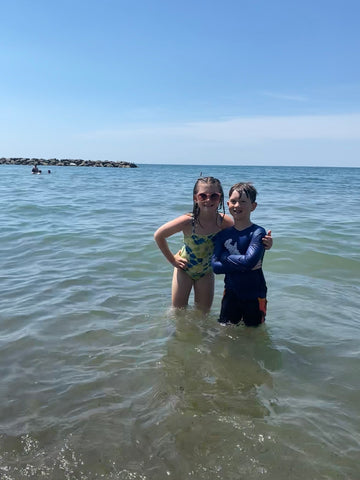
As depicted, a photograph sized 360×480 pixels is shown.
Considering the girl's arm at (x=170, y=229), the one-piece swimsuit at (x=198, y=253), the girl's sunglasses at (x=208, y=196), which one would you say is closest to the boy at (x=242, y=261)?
the girl's sunglasses at (x=208, y=196)

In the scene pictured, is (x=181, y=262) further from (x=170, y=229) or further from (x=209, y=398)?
(x=209, y=398)

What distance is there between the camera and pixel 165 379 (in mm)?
3348

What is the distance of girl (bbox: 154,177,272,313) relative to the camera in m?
4.00

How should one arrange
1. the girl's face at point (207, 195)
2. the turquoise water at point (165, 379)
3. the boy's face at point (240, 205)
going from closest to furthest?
the turquoise water at point (165, 379) → the boy's face at point (240, 205) → the girl's face at point (207, 195)

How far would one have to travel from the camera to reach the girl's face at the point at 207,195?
13.0ft

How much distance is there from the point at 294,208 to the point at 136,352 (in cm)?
1302

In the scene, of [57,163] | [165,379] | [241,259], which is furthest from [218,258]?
[57,163]

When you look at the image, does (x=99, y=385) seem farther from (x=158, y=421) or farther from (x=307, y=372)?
(x=307, y=372)

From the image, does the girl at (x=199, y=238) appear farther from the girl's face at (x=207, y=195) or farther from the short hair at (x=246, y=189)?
the short hair at (x=246, y=189)

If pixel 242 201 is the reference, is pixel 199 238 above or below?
below

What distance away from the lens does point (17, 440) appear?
2.56 metres

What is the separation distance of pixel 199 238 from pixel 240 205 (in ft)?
2.39

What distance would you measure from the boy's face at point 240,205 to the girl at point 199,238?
0.94 ft

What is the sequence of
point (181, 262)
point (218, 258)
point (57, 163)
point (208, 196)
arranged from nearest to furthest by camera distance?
point (218, 258) < point (208, 196) < point (181, 262) < point (57, 163)
